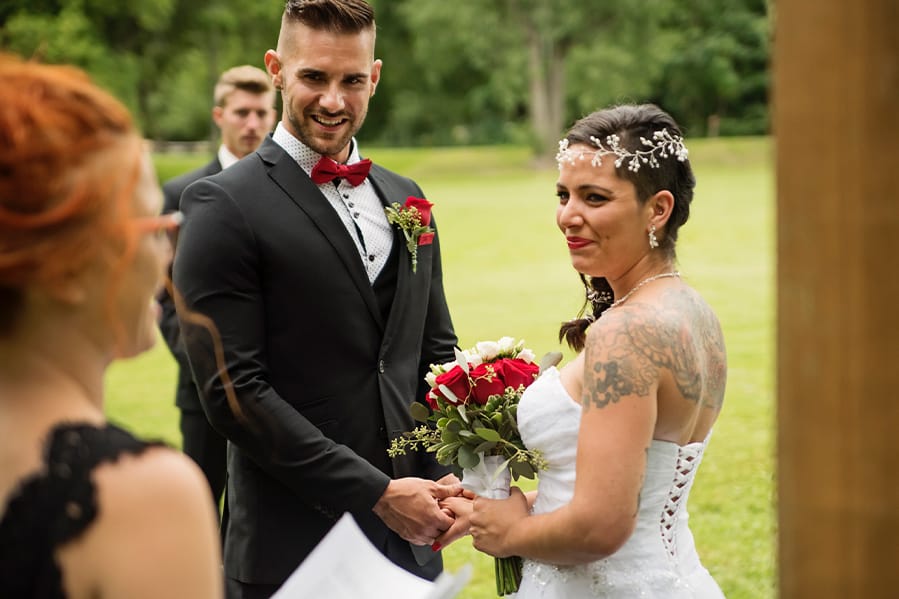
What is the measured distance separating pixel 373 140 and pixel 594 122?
63.4 m

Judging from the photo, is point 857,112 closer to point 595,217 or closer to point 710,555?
point 595,217

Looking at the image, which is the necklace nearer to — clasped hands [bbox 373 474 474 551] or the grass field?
the grass field

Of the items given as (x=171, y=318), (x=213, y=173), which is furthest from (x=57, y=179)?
(x=171, y=318)

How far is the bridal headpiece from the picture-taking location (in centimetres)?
318

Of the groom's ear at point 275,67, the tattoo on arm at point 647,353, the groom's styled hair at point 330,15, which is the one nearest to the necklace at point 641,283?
the tattoo on arm at point 647,353

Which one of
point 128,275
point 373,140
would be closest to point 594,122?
point 128,275

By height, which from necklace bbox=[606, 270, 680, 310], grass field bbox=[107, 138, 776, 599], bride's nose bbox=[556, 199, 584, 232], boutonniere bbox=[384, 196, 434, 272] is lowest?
grass field bbox=[107, 138, 776, 599]

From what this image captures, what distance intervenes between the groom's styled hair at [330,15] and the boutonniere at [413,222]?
667 mm

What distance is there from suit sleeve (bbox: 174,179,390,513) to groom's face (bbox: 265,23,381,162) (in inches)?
18.6

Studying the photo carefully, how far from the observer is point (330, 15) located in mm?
3838

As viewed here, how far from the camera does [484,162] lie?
4547 cm

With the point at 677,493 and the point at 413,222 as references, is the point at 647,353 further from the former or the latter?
the point at 413,222

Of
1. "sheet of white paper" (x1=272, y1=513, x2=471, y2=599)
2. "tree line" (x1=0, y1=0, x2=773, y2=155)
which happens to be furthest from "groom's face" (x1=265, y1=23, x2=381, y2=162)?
"tree line" (x1=0, y1=0, x2=773, y2=155)

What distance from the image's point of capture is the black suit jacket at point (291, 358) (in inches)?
139
